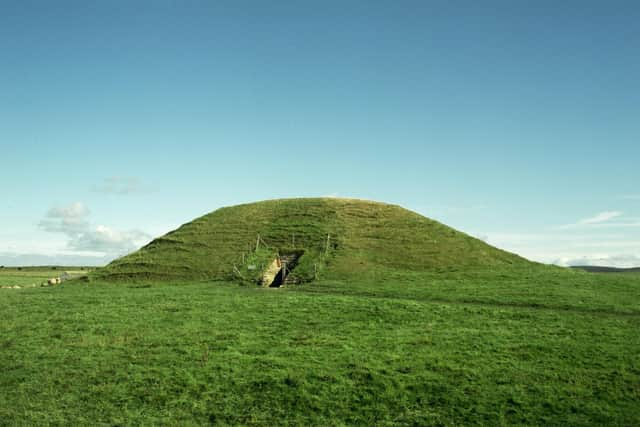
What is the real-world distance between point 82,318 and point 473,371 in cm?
2510

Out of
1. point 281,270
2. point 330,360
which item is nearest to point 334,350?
point 330,360

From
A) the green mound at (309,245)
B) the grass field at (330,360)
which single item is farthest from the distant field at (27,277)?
the grass field at (330,360)

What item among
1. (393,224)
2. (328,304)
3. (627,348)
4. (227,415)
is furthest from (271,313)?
(393,224)

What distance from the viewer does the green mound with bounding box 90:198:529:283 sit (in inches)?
2020

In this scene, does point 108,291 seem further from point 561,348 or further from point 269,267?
point 561,348

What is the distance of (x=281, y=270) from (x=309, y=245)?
4516 millimetres

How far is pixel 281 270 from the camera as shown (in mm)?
53281

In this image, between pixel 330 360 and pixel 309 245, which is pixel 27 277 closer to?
pixel 309 245

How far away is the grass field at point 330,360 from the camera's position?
66.1 feet

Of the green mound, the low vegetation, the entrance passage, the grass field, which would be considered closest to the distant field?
the green mound

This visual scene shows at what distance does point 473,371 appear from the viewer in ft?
74.4

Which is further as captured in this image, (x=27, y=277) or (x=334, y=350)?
(x=27, y=277)

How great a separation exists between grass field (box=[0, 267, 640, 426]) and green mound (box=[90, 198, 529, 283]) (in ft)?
42.1

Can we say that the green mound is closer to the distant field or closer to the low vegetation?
the low vegetation
